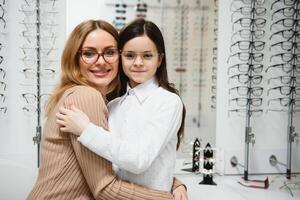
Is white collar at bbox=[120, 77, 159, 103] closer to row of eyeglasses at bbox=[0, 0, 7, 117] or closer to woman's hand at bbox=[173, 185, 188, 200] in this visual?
woman's hand at bbox=[173, 185, 188, 200]

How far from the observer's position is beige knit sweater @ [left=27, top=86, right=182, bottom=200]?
1271 mm

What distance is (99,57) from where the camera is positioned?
4.89 feet

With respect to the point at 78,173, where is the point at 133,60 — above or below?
above

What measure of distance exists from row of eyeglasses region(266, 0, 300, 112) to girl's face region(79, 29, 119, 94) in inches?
65.4

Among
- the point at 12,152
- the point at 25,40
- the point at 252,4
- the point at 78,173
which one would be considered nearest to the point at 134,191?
the point at 78,173

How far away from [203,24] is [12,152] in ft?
6.02

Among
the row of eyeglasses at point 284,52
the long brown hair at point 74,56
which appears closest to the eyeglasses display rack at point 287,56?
the row of eyeglasses at point 284,52

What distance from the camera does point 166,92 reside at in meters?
1.50

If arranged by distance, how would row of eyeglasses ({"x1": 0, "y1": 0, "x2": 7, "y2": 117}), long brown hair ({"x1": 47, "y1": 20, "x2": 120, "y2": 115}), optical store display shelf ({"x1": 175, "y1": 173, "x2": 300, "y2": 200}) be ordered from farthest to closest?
row of eyeglasses ({"x1": 0, "y1": 0, "x2": 7, "y2": 117})
optical store display shelf ({"x1": 175, "y1": 173, "x2": 300, "y2": 200})
long brown hair ({"x1": 47, "y1": 20, "x2": 120, "y2": 115})

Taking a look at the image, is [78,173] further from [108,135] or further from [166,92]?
[166,92]

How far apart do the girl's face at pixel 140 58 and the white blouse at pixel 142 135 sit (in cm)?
5

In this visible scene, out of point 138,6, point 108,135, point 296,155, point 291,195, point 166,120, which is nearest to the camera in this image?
point 108,135

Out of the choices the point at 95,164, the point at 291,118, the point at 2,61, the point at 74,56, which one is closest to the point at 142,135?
the point at 95,164

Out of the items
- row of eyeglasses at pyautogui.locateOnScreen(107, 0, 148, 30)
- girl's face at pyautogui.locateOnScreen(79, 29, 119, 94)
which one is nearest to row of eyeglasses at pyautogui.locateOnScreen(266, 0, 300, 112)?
row of eyeglasses at pyautogui.locateOnScreen(107, 0, 148, 30)
